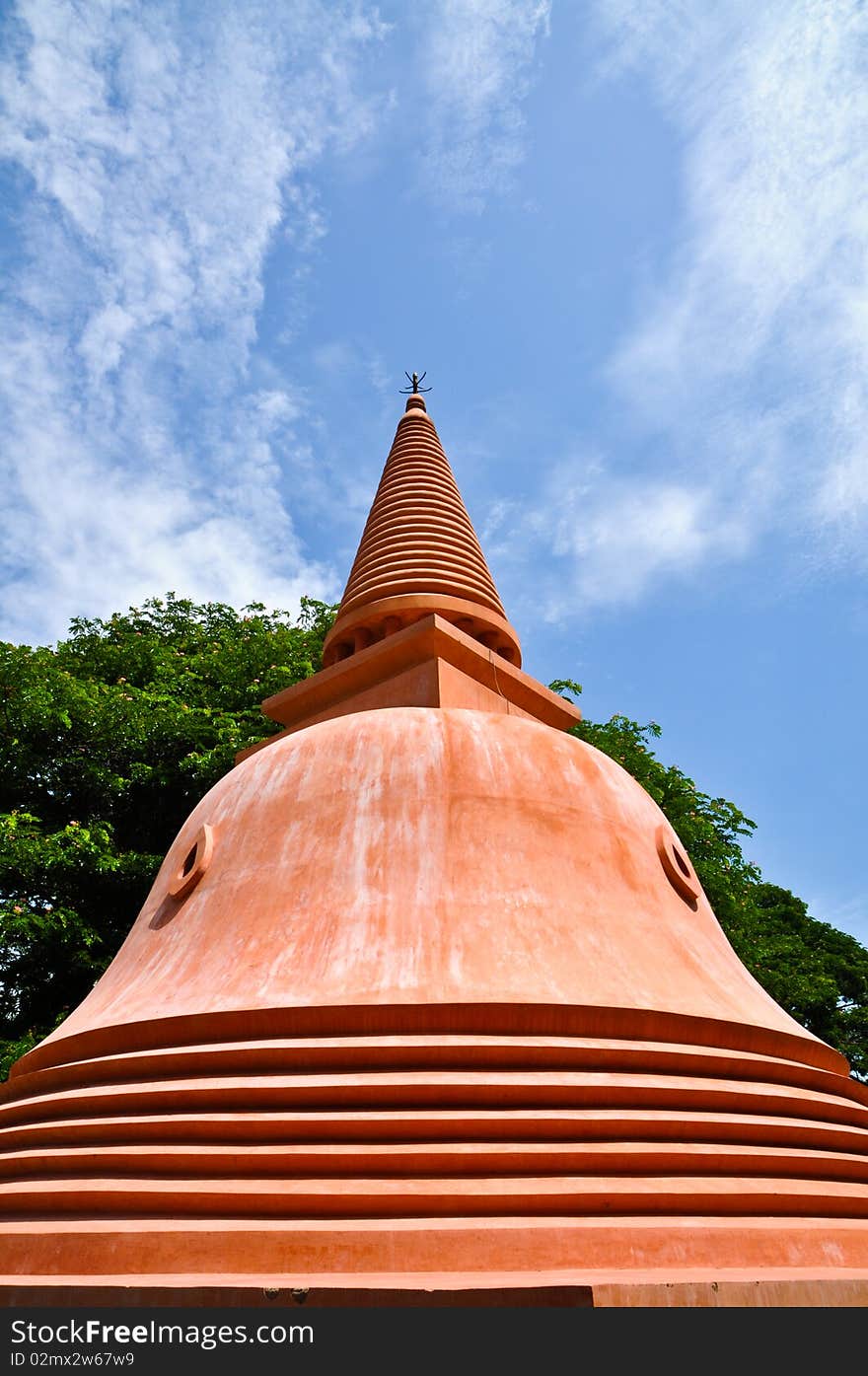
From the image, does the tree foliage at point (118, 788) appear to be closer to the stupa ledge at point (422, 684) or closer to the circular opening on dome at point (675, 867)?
the stupa ledge at point (422, 684)

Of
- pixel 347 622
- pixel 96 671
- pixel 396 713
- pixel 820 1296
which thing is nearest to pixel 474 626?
pixel 347 622

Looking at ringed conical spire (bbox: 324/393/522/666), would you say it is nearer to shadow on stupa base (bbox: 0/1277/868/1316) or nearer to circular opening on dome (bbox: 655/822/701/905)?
circular opening on dome (bbox: 655/822/701/905)

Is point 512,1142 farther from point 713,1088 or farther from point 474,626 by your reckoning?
point 474,626

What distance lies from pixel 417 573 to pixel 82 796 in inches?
249

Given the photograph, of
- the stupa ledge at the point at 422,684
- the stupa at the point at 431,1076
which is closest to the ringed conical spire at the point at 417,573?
the stupa ledge at the point at 422,684

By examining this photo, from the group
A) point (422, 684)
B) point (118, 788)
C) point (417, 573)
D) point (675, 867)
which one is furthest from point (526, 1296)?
point (118, 788)

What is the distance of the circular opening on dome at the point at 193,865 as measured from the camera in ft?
19.5

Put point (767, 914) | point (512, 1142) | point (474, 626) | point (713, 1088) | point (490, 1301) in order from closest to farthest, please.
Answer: point (490, 1301) < point (512, 1142) < point (713, 1088) < point (474, 626) < point (767, 914)

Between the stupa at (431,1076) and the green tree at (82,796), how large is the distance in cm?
A: 447

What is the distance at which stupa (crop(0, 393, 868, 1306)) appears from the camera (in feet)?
11.4

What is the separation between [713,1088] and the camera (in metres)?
4.29

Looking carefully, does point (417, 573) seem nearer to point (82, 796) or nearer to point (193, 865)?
point (193, 865)

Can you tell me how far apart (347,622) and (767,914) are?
468 inches

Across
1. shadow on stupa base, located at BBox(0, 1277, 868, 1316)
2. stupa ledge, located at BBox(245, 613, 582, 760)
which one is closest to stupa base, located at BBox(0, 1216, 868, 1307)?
shadow on stupa base, located at BBox(0, 1277, 868, 1316)
